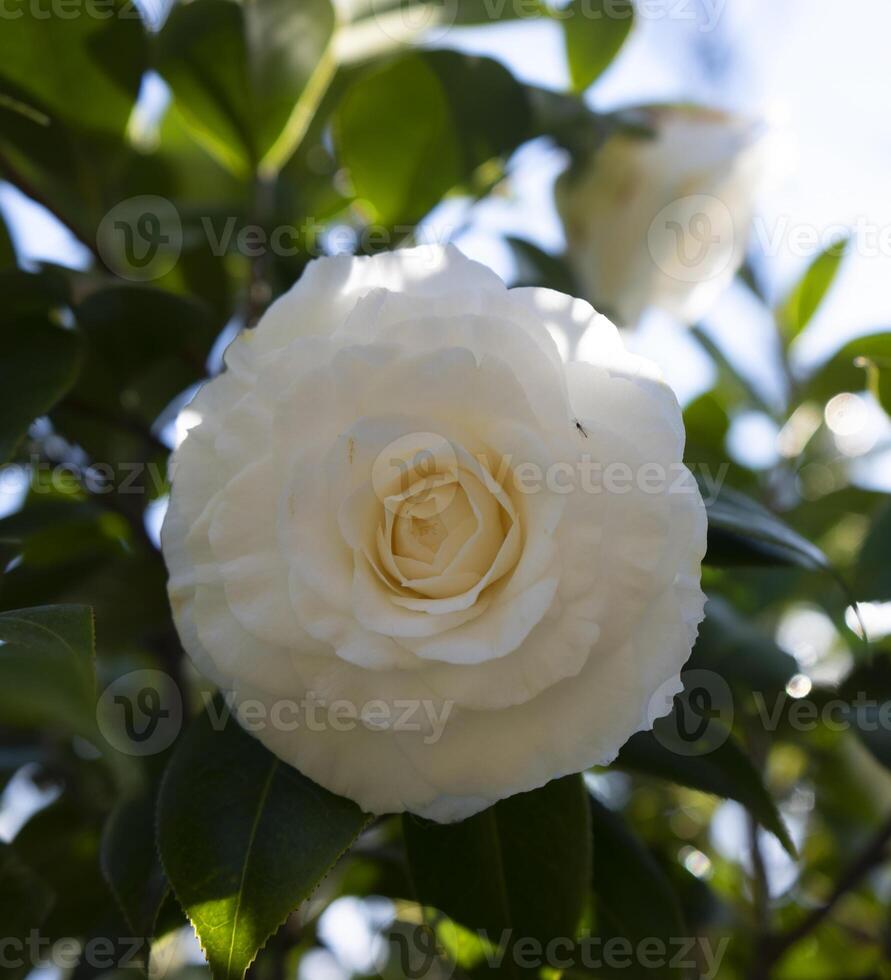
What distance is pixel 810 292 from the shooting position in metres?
1.29

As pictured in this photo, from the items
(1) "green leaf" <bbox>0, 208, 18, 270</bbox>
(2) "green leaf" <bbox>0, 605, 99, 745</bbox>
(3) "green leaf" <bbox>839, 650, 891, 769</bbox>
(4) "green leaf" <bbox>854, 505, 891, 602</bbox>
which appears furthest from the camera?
(1) "green leaf" <bbox>0, 208, 18, 270</bbox>

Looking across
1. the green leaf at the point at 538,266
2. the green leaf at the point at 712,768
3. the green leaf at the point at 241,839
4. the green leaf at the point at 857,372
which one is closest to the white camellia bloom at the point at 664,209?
the green leaf at the point at 538,266

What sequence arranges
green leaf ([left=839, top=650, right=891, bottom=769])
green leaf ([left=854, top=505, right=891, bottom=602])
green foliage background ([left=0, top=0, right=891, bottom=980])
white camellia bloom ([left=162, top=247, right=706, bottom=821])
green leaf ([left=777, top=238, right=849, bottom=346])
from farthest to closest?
green leaf ([left=777, top=238, right=849, bottom=346]), green leaf ([left=854, top=505, right=891, bottom=602]), green leaf ([left=839, top=650, right=891, bottom=769]), green foliage background ([left=0, top=0, right=891, bottom=980]), white camellia bloom ([left=162, top=247, right=706, bottom=821])

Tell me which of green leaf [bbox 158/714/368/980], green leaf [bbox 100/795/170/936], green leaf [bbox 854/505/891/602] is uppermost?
green leaf [bbox 158/714/368/980]

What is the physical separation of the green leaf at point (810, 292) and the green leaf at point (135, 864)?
0.98 meters

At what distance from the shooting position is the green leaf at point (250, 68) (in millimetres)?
942

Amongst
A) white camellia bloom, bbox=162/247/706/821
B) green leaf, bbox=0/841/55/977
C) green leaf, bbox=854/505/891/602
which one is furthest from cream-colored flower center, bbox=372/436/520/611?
green leaf, bbox=0/841/55/977

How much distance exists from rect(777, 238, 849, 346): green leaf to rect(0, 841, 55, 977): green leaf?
3.55ft

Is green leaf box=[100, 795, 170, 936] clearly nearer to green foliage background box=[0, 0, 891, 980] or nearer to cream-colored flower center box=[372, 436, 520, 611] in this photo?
green foliage background box=[0, 0, 891, 980]

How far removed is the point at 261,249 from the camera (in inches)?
36.9

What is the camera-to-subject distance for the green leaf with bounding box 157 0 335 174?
942 mm

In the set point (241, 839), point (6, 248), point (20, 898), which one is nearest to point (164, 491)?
point (6, 248)

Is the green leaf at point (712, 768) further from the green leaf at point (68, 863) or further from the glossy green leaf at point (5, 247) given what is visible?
the glossy green leaf at point (5, 247)

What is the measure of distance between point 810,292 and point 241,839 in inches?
40.4
